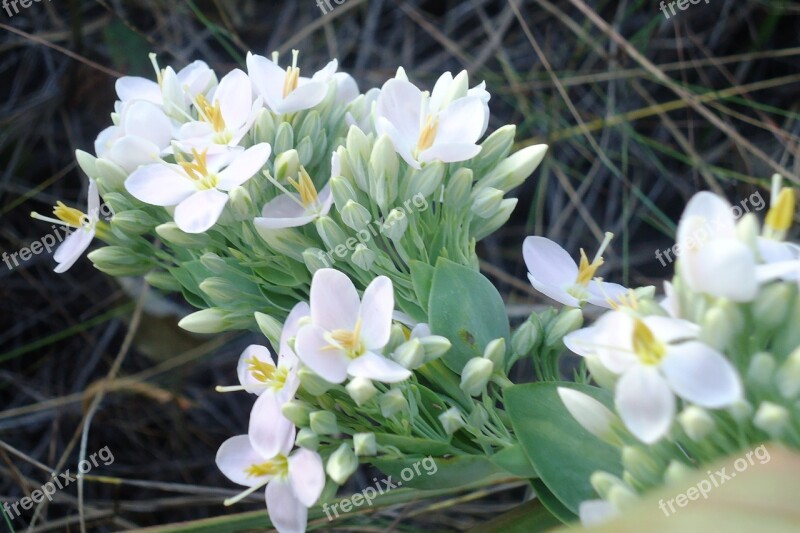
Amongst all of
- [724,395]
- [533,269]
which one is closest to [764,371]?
[724,395]

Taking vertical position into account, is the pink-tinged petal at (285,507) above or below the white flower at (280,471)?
below

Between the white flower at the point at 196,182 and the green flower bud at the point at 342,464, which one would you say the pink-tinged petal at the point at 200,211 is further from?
the green flower bud at the point at 342,464

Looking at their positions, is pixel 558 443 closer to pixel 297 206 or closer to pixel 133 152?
pixel 297 206

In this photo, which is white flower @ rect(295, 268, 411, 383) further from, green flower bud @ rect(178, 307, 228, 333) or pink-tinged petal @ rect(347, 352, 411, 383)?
green flower bud @ rect(178, 307, 228, 333)

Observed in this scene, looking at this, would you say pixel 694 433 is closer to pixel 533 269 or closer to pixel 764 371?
pixel 764 371

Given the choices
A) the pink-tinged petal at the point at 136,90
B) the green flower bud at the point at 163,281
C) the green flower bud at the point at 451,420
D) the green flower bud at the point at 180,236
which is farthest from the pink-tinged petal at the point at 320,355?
the pink-tinged petal at the point at 136,90

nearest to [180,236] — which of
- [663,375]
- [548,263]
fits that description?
[548,263]
